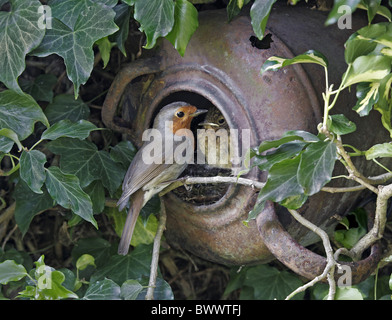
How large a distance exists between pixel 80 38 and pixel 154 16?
23 centimetres

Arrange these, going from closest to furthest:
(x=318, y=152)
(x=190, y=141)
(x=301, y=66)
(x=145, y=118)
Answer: (x=318, y=152)
(x=301, y=66)
(x=145, y=118)
(x=190, y=141)

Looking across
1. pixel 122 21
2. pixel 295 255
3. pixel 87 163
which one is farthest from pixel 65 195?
pixel 295 255

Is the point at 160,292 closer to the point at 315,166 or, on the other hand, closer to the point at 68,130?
the point at 68,130

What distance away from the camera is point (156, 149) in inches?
85.2

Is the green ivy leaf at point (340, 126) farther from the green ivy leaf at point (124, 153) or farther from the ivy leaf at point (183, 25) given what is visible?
the green ivy leaf at point (124, 153)

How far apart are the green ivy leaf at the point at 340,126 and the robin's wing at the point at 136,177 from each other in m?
0.73

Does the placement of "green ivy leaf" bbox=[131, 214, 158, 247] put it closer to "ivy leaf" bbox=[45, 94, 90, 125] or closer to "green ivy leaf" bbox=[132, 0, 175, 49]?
"ivy leaf" bbox=[45, 94, 90, 125]

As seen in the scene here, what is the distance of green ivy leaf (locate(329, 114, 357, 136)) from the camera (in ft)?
5.02

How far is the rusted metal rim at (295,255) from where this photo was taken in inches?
64.4

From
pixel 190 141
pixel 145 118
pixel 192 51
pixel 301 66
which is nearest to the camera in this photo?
pixel 301 66

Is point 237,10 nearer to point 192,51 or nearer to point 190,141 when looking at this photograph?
point 192,51

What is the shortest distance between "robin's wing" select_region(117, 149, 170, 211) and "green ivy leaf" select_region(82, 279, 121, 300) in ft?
0.95

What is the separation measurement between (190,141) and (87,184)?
1.55 ft

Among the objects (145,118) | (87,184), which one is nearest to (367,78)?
(145,118)
